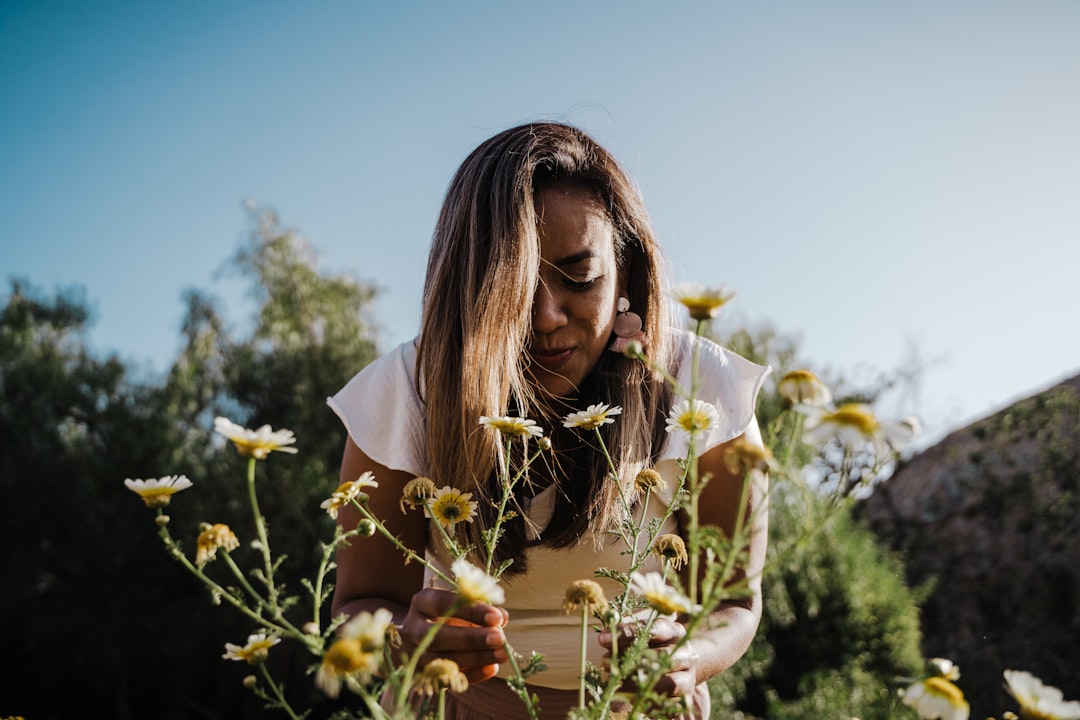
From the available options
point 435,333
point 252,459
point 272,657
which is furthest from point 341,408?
point 272,657

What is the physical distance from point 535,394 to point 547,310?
20 centimetres

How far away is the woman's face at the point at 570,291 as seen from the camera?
1486 mm

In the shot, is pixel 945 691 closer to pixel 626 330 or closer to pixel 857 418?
pixel 857 418

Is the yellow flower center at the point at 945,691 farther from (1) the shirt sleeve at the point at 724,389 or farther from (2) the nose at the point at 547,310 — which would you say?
(2) the nose at the point at 547,310

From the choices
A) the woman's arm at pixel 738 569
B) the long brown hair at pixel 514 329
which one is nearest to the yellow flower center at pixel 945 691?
the woman's arm at pixel 738 569

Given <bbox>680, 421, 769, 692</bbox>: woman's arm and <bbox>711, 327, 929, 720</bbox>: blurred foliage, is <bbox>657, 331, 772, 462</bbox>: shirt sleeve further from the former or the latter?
<bbox>711, 327, 929, 720</bbox>: blurred foliage

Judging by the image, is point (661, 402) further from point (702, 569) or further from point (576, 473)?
point (702, 569)

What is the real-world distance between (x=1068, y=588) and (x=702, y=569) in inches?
177

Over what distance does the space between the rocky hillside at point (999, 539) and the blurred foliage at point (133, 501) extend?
5663 mm

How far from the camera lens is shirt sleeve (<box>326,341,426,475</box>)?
1548mm

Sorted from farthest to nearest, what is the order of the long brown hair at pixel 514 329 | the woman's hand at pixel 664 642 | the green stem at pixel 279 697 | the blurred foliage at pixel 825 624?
the blurred foliage at pixel 825 624 < the long brown hair at pixel 514 329 < the woman's hand at pixel 664 642 < the green stem at pixel 279 697

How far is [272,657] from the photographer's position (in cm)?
827

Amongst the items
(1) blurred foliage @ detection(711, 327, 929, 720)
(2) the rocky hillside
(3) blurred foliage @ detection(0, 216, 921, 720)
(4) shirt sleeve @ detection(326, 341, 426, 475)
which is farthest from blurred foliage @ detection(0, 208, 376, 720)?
(4) shirt sleeve @ detection(326, 341, 426, 475)

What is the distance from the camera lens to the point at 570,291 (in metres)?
1.49
